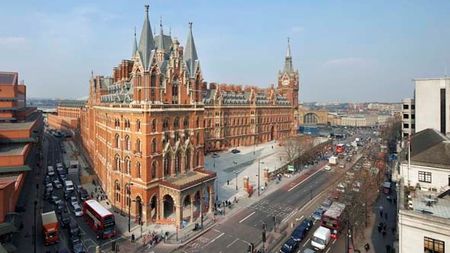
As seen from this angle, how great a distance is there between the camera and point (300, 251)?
3822 centimetres

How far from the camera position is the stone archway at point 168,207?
4957cm

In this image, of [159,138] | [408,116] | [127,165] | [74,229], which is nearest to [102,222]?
[74,229]

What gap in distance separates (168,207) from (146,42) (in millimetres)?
28013

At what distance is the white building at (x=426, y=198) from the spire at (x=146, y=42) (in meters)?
39.3

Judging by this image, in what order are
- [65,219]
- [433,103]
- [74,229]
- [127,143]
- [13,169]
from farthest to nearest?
[433,103] → [127,143] → [65,219] → [13,169] → [74,229]

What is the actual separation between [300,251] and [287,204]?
54.7ft

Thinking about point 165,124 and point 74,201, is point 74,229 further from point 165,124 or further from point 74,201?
point 165,124

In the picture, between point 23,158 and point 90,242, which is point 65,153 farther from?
point 90,242

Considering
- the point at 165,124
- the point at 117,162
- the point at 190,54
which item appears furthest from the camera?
the point at 190,54

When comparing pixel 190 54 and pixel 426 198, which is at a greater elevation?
pixel 190 54

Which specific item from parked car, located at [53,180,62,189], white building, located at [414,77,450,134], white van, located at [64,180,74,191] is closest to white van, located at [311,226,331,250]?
white building, located at [414,77,450,134]

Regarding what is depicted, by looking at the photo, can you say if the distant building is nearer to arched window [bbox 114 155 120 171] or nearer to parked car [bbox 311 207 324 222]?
arched window [bbox 114 155 120 171]

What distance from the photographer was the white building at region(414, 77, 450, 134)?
6012cm

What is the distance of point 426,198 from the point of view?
98.7ft
